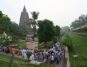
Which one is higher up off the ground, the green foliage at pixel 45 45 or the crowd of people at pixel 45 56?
the green foliage at pixel 45 45

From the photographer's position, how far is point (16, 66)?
73.6ft

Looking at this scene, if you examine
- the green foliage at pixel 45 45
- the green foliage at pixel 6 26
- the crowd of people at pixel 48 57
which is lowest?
the crowd of people at pixel 48 57

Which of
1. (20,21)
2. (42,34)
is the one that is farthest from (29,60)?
(20,21)

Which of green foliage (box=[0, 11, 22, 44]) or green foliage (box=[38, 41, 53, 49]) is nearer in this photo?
green foliage (box=[38, 41, 53, 49])

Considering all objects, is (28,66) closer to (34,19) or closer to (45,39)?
(45,39)

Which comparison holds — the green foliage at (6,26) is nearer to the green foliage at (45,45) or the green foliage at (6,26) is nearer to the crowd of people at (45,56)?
the green foliage at (45,45)

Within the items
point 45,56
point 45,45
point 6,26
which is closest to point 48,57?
point 45,56

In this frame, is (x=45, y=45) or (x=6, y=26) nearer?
(x=45, y=45)

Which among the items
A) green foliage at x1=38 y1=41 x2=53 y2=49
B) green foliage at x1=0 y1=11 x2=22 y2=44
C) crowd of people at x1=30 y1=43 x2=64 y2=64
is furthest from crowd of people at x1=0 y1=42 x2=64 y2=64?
green foliage at x1=0 y1=11 x2=22 y2=44

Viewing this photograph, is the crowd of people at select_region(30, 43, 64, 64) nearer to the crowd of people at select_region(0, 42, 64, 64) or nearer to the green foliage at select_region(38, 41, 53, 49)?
the crowd of people at select_region(0, 42, 64, 64)

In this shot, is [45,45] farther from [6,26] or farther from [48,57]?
[6,26]

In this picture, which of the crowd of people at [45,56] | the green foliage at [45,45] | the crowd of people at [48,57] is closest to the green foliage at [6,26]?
the green foliage at [45,45]

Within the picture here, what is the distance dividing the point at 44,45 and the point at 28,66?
20294 mm

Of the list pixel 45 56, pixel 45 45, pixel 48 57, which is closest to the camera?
pixel 48 57
